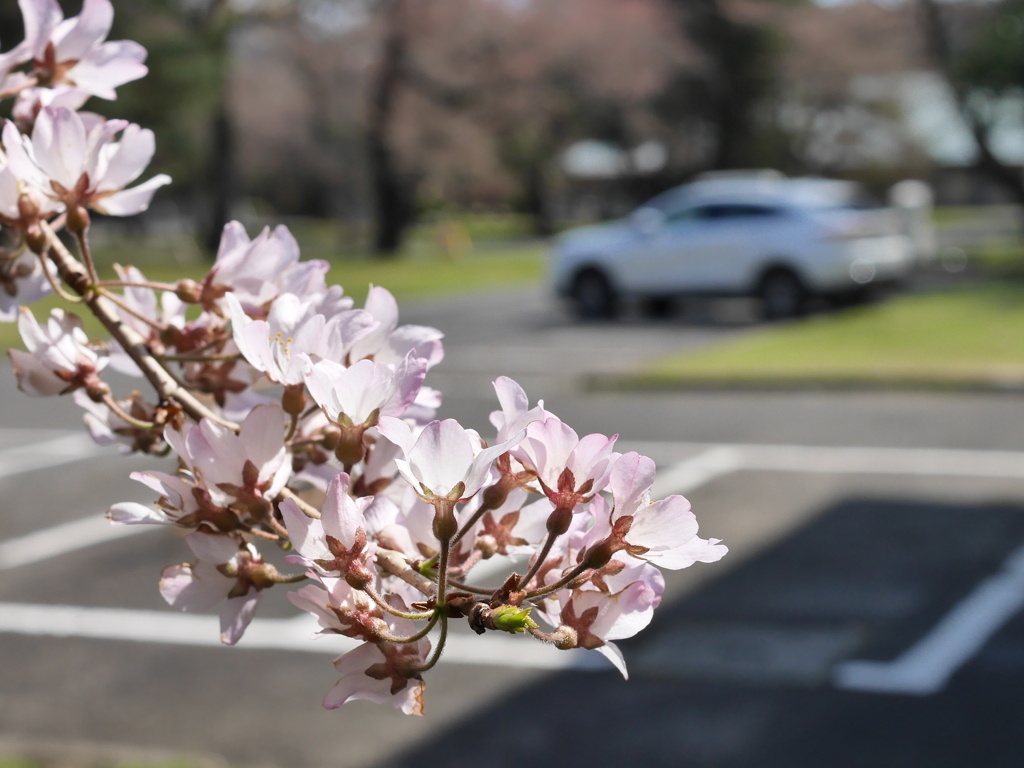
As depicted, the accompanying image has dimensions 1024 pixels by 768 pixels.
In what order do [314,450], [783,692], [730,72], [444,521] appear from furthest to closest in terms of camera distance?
[730,72] → [783,692] → [314,450] → [444,521]

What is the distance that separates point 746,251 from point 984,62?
7404 mm

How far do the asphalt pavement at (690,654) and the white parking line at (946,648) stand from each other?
1cm

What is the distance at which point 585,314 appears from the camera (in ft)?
61.7

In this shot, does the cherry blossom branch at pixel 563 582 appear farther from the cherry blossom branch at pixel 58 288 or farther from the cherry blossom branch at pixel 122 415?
the cherry blossom branch at pixel 58 288

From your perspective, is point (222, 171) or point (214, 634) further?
point (222, 171)

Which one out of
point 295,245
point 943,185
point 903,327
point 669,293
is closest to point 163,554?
point 295,245

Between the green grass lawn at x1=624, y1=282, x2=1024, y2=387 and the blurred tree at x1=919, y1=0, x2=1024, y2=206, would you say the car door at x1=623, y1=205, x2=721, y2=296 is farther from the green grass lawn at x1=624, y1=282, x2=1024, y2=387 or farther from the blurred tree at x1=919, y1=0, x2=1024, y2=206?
the blurred tree at x1=919, y1=0, x2=1024, y2=206

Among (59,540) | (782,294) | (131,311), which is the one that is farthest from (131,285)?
(782,294)

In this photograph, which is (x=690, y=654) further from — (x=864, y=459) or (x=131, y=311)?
(x=131, y=311)

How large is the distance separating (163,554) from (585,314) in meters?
12.1

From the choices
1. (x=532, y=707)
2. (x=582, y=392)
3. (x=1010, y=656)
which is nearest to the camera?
(x=532, y=707)

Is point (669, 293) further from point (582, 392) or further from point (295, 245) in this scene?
point (295, 245)

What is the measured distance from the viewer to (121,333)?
1008mm

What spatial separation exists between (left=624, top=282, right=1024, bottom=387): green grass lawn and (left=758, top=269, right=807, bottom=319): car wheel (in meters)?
0.37
